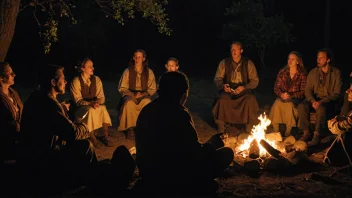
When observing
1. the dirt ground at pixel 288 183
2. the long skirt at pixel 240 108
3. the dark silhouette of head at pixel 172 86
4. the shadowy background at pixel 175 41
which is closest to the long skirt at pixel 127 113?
the dirt ground at pixel 288 183

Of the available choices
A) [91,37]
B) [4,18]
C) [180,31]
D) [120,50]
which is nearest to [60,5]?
[4,18]

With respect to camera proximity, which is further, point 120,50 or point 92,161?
point 120,50

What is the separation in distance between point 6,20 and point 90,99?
2.19m

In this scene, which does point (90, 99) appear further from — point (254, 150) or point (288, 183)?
point (288, 183)

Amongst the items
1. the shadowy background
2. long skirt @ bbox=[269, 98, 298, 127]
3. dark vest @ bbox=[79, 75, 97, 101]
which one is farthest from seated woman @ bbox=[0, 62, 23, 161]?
the shadowy background

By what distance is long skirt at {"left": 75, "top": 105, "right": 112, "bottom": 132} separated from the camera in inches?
325

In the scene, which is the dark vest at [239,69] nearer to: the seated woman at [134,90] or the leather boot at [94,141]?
the seated woman at [134,90]

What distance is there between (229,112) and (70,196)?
14.7 feet

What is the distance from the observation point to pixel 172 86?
16.0 feet

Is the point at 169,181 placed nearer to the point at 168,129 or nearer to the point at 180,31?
the point at 168,129

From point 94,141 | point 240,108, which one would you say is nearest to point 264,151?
point 240,108

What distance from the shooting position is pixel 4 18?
340 inches

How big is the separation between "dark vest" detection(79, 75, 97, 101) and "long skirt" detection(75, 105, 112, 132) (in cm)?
29

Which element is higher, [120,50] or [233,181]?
[120,50]
